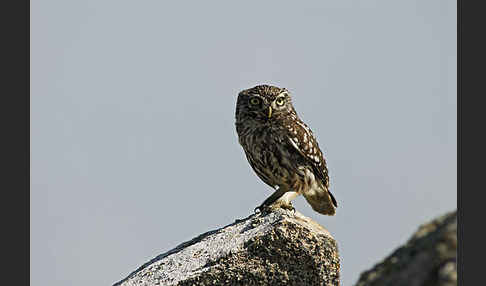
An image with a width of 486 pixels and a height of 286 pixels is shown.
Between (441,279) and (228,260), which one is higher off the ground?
(441,279)

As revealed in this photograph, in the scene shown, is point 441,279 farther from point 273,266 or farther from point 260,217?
point 260,217

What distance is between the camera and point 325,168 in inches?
358

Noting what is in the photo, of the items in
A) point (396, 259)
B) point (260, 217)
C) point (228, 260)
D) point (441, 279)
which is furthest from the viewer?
point (260, 217)

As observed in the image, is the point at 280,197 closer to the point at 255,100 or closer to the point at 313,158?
the point at 313,158

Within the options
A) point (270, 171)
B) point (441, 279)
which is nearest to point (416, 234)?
point (441, 279)

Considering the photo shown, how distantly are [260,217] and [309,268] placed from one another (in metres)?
0.86

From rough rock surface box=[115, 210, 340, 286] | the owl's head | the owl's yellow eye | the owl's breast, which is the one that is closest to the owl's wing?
the owl's breast

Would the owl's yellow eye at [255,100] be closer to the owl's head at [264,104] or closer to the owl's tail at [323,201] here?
the owl's head at [264,104]

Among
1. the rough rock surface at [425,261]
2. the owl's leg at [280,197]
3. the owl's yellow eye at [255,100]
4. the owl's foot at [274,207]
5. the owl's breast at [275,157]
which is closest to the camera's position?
the rough rock surface at [425,261]

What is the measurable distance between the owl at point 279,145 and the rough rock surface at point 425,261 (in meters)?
5.72

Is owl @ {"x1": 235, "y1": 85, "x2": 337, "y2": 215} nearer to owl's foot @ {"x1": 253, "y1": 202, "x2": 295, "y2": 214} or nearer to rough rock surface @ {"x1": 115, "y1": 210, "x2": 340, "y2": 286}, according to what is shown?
owl's foot @ {"x1": 253, "y1": 202, "x2": 295, "y2": 214}

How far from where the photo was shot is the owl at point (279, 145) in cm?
851

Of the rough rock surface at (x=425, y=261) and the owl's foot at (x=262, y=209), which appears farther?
the owl's foot at (x=262, y=209)

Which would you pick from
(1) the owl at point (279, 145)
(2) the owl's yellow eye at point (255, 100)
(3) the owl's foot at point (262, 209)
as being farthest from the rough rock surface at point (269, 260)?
(2) the owl's yellow eye at point (255, 100)
